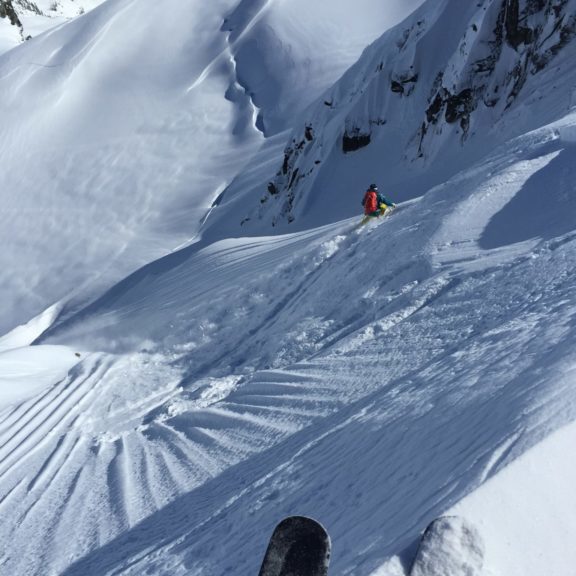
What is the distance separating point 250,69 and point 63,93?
→ 38.1ft

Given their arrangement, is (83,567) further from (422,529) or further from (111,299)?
(111,299)

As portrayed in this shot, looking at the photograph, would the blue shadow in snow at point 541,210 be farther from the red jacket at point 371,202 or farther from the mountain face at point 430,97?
the mountain face at point 430,97

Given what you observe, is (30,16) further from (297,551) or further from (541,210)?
(297,551)

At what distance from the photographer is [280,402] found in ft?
27.2

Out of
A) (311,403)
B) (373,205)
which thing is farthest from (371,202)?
(311,403)

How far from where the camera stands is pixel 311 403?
25.2 feet

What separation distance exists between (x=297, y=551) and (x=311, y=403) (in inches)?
158

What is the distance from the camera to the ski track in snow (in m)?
4.55

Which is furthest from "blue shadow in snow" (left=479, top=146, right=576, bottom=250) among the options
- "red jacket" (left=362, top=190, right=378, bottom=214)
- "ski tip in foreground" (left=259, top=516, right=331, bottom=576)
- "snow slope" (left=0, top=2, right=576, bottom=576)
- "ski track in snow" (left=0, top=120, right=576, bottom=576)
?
"ski tip in foreground" (left=259, top=516, right=331, bottom=576)

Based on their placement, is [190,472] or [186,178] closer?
[190,472]

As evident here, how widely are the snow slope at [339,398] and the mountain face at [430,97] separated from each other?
1.41ft

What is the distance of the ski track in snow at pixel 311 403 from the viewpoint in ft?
14.9

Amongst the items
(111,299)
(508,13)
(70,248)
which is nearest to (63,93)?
(70,248)

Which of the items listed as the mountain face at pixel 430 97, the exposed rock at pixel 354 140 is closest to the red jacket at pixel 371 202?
the mountain face at pixel 430 97
